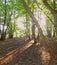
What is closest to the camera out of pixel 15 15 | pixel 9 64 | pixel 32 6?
pixel 9 64

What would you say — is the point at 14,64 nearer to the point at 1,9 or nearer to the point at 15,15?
the point at 1,9

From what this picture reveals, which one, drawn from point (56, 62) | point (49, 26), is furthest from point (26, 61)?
point (49, 26)

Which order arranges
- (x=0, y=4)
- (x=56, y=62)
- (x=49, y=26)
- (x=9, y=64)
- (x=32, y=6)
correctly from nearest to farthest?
(x=56, y=62) → (x=9, y=64) → (x=32, y=6) → (x=0, y=4) → (x=49, y=26)

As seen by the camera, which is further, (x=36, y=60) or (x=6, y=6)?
(x=6, y=6)

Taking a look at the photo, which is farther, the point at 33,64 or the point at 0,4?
the point at 0,4

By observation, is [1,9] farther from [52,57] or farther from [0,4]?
[52,57]

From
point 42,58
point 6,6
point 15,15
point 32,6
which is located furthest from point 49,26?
point 42,58

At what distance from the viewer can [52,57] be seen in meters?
11.5

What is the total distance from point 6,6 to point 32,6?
348 inches

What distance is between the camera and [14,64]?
37.1ft

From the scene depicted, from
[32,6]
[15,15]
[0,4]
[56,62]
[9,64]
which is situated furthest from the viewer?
[15,15]

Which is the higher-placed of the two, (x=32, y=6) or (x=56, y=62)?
(x=32, y=6)

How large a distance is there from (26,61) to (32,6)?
7783 millimetres

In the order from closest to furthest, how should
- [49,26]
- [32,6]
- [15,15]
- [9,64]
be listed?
[9,64] < [32,6] < [15,15] < [49,26]
